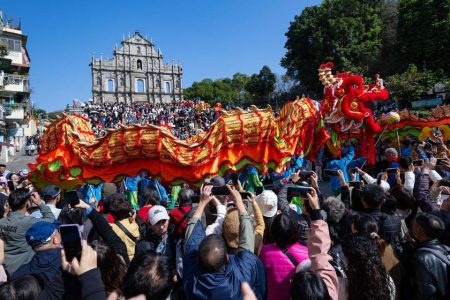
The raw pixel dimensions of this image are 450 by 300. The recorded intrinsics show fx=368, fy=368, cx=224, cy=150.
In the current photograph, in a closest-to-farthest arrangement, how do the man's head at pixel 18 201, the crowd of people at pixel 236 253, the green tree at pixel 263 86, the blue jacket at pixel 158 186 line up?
the crowd of people at pixel 236 253 → the man's head at pixel 18 201 → the blue jacket at pixel 158 186 → the green tree at pixel 263 86

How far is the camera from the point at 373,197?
3.23 m

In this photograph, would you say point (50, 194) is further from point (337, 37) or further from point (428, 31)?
point (337, 37)

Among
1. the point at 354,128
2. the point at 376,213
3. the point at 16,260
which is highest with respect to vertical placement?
the point at 354,128

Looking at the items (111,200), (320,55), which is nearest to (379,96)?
(111,200)

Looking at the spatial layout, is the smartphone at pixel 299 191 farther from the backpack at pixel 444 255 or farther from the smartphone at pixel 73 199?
the smartphone at pixel 73 199

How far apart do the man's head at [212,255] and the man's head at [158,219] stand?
35.6 inches

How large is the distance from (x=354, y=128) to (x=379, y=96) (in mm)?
819

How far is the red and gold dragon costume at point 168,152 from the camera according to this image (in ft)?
20.5

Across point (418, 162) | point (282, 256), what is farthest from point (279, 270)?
point (418, 162)

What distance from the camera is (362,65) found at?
25.9m

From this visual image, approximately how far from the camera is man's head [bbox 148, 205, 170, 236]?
9.62ft

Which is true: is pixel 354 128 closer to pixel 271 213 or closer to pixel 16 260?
pixel 271 213

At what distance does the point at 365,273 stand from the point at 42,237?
2005 millimetres

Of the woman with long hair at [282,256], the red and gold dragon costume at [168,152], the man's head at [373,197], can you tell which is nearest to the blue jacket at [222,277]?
the woman with long hair at [282,256]
